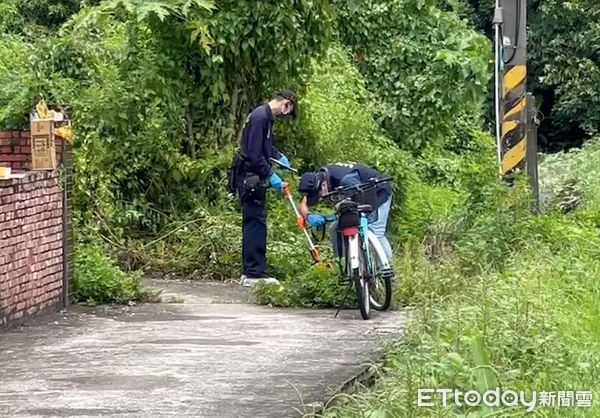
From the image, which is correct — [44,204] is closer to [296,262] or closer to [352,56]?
[296,262]

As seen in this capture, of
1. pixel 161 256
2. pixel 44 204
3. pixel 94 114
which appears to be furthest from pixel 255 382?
pixel 94 114

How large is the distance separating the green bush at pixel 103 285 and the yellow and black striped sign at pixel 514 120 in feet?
14.5

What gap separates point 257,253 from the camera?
1172cm

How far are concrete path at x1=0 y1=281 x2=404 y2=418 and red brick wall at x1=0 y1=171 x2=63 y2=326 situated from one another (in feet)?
0.68

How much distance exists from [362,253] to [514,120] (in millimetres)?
3941

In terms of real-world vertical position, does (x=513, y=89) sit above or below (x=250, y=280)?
above

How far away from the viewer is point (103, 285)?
10836 mm

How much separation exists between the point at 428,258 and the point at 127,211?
3398 mm

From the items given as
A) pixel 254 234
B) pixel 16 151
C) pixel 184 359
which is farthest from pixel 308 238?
pixel 184 359

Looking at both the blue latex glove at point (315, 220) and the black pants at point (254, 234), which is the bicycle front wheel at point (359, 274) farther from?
the black pants at point (254, 234)

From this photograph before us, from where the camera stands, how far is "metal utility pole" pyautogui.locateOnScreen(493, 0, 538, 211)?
13234 mm

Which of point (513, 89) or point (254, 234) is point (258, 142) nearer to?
point (254, 234)

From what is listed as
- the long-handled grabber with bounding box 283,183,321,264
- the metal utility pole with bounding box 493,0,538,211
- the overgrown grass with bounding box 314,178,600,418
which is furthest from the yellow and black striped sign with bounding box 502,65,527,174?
the long-handled grabber with bounding box 283,183,321,264

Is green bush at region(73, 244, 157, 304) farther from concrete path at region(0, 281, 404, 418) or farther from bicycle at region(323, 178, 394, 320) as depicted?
bicycle at region(323, 178, 394, 320)
